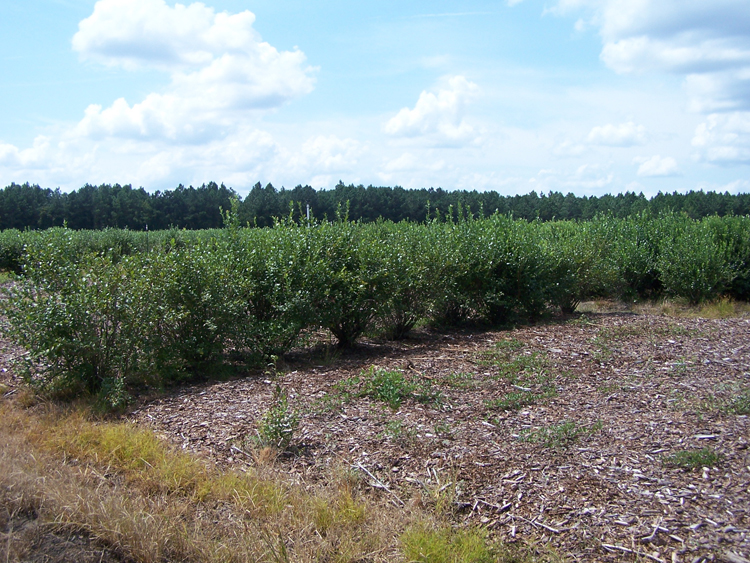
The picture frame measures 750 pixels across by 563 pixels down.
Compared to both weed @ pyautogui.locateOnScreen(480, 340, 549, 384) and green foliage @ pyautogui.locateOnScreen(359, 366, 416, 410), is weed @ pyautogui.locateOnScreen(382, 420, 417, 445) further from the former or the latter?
weed @ pyautogui.locateOnScreen(480, 340, 549, 384)

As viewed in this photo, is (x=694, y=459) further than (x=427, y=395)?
No

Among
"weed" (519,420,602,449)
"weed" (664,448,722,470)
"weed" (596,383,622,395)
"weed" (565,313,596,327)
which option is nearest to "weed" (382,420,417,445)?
"weed" (519,420,602,449)

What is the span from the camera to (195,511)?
3703 mm

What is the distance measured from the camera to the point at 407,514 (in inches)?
139

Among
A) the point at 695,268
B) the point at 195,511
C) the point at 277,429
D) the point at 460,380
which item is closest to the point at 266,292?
the point at 460,380

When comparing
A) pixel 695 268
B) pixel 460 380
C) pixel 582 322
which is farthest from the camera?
pixel 695 268

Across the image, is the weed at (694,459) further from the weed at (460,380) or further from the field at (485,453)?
the weed at (460,380)

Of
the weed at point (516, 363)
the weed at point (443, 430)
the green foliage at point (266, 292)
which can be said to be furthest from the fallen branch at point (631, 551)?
the weed at point (516, 363)

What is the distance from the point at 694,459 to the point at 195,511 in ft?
10.8

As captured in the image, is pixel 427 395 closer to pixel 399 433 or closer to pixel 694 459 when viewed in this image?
pixel 399 433

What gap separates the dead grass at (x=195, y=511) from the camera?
10.5ft

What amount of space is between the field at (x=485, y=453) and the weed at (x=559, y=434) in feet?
0.05

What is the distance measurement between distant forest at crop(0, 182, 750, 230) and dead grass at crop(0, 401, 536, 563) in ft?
109

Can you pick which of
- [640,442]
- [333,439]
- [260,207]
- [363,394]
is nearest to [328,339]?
[363,394]
